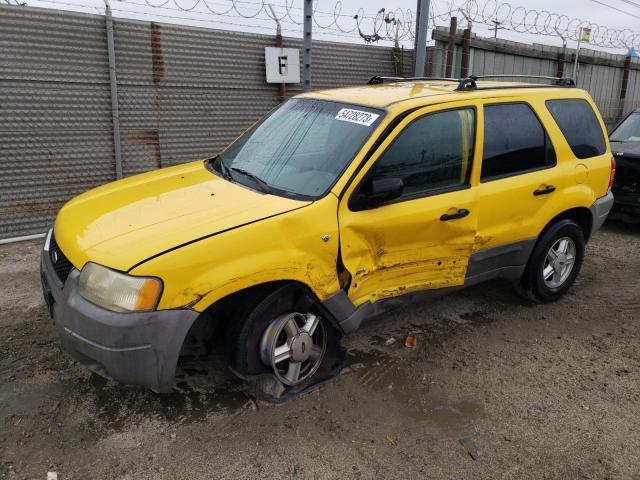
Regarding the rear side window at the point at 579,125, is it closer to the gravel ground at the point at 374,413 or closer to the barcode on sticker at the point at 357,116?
the gravel ground at the point at 374,413

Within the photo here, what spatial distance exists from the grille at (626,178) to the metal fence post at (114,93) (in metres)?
6.54

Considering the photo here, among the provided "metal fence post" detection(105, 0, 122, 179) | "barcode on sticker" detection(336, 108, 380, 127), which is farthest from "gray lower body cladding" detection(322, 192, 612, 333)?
"metal fence post" detection(105, 0, 122, 179)

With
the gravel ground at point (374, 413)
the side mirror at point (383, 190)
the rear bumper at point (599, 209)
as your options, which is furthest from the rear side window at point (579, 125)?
the side mirror at point (383, 190)

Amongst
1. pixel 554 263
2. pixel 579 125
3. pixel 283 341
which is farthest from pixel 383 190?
pixel 579 125

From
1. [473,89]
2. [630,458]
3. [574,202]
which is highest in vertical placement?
[473,89]

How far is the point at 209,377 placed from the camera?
3.56 m

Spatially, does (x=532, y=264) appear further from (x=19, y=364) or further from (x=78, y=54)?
(x=78, y=54)

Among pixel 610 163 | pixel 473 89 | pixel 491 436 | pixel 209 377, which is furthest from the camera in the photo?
pixel 610 163

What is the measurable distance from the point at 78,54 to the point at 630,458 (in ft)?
22.2

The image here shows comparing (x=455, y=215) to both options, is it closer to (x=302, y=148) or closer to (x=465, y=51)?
(x=302, y=148)

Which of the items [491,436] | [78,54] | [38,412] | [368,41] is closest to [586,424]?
[491,436]

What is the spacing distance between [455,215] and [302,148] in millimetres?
1153

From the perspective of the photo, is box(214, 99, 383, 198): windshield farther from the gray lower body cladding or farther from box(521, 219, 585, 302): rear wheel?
box(521, 219, 585, 302): rear wheel

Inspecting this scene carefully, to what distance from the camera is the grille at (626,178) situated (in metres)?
6.95
